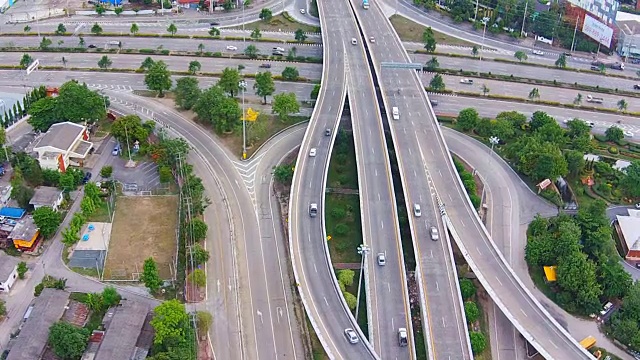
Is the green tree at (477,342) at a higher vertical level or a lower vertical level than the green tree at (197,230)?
lower

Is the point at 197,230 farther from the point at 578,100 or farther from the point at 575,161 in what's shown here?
the point at 578,100

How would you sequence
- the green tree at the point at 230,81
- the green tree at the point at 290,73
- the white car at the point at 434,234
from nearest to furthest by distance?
the white car at the point at 434,234 < the green tree at the point at 230,81 < the green tree at the point at 290,73

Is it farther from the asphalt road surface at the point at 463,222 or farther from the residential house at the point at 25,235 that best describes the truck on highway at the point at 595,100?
the residential house at the point at 25,235

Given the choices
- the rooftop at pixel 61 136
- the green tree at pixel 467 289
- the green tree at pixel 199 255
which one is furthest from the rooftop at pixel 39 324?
the green tree at pixel 467 289

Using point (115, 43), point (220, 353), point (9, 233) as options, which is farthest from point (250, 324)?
point (115, 43)

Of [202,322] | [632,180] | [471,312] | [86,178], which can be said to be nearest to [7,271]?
[86,178]

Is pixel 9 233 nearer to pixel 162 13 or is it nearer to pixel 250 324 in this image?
pixel 250 324
